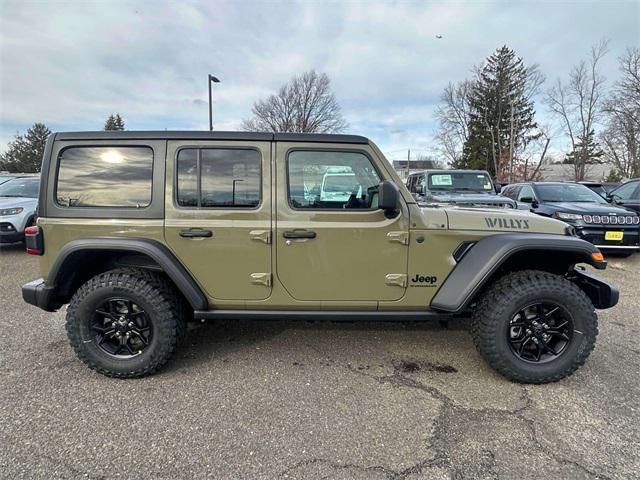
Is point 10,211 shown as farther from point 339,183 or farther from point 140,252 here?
point 339,183

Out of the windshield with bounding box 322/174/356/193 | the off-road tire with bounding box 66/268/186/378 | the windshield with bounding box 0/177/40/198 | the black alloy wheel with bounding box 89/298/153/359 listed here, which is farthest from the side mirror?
the windshield with bounding box 0/177/40/198

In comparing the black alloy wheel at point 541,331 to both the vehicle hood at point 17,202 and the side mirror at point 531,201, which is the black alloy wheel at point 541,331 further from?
the vehicle hood at point 17,202

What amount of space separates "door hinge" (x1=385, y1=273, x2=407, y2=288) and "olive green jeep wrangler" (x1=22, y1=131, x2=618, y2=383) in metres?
0.01

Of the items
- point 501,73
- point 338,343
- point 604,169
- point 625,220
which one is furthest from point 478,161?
point 338,343

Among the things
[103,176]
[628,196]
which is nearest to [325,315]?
[103,176]

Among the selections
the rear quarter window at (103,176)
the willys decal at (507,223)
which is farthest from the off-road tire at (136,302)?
the willys decal at (507,223)

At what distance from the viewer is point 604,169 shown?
139 ft

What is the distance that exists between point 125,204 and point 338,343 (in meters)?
2.16

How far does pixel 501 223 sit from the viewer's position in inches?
111

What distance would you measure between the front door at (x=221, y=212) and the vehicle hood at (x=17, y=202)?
663 cm

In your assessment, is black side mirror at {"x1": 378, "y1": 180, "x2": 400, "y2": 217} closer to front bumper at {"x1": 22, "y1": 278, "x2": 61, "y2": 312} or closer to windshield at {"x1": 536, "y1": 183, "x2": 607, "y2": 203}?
front bumper at {"x1": 22, "y1": 278, "x2": 61, "y2": 312}

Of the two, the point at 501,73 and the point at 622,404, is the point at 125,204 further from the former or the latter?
the point at 501,73

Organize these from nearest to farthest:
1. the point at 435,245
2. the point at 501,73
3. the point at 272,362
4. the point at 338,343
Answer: the point at 435,245
the point at 272,362
the point at 338,343
the point at 501,73

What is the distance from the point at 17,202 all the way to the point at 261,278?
24.3 feet
